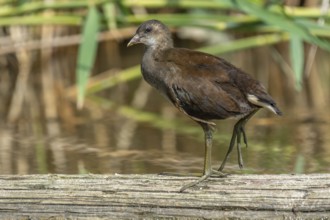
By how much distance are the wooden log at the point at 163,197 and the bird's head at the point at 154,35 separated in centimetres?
65

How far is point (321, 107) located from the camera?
21.8 ft

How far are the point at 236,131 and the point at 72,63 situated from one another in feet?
18.3

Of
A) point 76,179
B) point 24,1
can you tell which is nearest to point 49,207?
point 76,179

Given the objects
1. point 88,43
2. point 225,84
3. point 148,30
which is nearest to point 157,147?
point 88,43

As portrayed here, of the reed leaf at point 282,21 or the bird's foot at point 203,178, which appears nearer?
the bird's foot at point 203,178

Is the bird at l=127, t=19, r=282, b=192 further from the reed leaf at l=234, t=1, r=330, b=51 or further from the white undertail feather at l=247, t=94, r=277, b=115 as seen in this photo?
the reed leaf at l=234, t=1, r=330, b=51

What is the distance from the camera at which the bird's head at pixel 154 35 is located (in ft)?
12.7

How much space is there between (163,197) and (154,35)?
0.82 metres

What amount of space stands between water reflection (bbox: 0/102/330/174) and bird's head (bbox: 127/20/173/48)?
850 millimetres

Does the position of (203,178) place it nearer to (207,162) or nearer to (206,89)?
(207,162)

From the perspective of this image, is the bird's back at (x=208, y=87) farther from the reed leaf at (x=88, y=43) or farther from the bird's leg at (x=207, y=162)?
the reed leaf at (x=88, y=43)

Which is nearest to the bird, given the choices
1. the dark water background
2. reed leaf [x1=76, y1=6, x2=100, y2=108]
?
the dark water background

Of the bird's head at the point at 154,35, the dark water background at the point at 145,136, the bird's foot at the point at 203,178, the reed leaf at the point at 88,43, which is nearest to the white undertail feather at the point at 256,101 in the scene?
the bird's foot at the point at 203,178

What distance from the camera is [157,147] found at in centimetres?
531
